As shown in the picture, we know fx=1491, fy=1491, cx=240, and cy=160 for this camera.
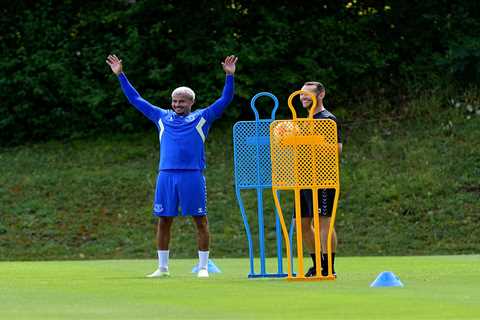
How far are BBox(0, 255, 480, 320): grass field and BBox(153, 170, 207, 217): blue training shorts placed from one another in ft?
2.15

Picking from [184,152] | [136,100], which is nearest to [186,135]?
[184,152]

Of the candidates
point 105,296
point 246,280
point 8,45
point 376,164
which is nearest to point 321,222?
point 246,280

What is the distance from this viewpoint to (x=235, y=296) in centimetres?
1084

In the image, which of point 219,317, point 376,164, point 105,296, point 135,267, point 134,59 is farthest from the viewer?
point 134,59

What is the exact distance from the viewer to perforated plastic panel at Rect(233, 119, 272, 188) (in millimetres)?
13648

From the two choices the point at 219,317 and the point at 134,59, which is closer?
the point at 219,317

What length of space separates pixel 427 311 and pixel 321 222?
4.46m

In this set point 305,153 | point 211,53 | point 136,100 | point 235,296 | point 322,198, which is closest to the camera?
point 235,296

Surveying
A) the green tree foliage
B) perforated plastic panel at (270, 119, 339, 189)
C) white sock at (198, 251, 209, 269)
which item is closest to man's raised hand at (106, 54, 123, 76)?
white sock at (198, 251, 209, 269)

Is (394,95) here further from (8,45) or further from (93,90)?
(8,45)

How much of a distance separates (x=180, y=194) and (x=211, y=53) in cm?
1653

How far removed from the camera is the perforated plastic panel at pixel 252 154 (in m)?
13.6

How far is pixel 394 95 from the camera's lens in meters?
30.9

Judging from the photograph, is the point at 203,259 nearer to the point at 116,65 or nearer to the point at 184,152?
the point at 184,152
